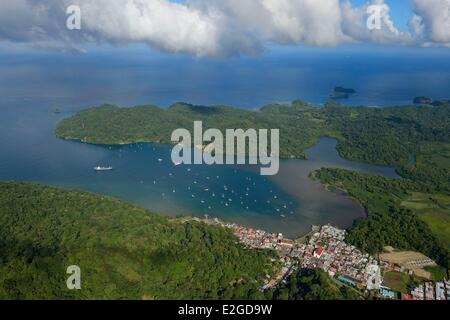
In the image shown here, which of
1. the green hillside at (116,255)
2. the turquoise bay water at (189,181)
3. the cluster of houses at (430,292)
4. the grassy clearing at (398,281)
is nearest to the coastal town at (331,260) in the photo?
the cluster of houses at (430,292)

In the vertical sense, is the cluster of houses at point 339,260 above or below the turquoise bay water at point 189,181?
below

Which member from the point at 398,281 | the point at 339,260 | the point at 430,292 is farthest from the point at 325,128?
the point at 430,292

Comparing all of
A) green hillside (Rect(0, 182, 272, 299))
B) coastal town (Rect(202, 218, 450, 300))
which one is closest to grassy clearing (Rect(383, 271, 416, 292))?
coastal town (Rect(202, 218, 450, 300))

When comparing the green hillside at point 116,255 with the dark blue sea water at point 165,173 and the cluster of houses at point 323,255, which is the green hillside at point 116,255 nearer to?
the cluster of houses at point 323,255

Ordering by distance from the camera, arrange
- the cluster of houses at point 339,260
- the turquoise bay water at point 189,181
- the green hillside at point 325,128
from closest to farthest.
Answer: the cluster of houses at point 339,260, the turquoise bay water at point 189,181, the green hillside at point 325,128

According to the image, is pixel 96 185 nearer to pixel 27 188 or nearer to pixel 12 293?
pixel 27 188

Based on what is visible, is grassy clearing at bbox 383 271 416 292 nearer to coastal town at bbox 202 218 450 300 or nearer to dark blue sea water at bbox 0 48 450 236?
coastal town at bbox 202 218 450 300

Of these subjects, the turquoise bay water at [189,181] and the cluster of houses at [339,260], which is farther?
the turquoise bay water at [189,181]
